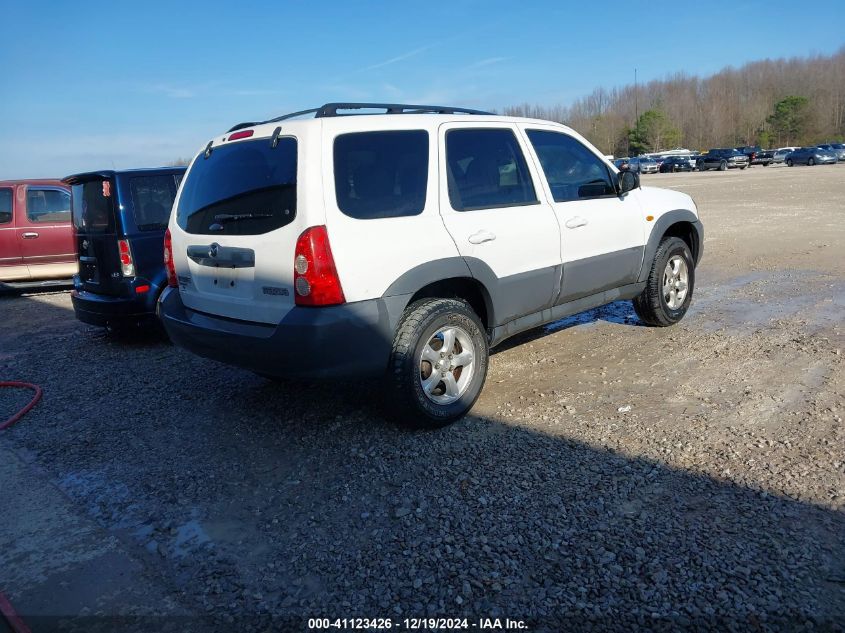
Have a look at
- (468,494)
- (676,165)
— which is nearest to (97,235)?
(468,494)

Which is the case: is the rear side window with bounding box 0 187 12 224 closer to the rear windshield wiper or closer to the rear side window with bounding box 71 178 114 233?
the rear side window with bounding box 71 178 114 233

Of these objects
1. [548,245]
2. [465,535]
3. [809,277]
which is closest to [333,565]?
[465,535]

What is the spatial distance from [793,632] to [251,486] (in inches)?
102

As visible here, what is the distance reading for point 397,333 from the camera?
3.87 meters

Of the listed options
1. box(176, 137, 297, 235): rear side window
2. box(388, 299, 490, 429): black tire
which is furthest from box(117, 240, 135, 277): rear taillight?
box(388, 299, 490, 429): black tire

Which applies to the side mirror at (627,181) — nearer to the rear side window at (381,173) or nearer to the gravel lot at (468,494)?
the gravel lot at (468,494)

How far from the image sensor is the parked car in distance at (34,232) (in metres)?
10.0

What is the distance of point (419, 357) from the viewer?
12.8 ft

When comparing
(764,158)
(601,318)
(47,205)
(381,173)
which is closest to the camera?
(381,173)

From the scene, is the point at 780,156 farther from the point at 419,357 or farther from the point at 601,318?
the point at 419,357

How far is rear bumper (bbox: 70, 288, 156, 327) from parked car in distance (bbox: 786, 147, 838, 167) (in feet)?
177

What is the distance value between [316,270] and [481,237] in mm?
1227

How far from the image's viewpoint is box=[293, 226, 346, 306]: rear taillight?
3.50 metres

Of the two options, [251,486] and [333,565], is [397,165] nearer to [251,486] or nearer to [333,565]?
[251,486]
